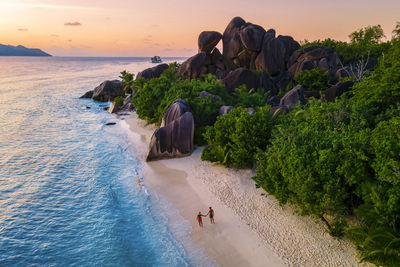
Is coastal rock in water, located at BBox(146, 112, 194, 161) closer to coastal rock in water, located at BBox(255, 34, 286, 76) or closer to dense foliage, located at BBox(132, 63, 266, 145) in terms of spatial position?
dense foliage, located at BBox(132, 63, 266, 145)

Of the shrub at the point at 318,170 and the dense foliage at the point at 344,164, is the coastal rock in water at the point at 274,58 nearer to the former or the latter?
the dense foliage at the point at 344,164

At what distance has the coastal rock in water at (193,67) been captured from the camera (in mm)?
53719

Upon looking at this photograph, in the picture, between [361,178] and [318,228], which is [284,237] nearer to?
[318,228]

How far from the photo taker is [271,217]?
49.6ft

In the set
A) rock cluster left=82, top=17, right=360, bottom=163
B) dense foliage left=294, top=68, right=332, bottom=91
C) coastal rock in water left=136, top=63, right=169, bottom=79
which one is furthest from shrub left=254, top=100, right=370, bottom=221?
coastal rock in water left=136, top=63, right=169, bottom=79

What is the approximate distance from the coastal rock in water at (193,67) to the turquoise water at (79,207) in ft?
74.5

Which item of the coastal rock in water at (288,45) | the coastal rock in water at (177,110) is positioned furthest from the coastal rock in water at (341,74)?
the coastal rock in water at (177,110)

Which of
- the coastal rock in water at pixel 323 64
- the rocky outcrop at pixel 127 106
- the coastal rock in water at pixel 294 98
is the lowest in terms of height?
the rocky outcrop at pixel 127 106

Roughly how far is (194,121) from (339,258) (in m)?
18.2

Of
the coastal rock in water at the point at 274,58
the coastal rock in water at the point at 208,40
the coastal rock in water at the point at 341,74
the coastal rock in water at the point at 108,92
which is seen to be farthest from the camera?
the coastal rock in water at the point at 108,92

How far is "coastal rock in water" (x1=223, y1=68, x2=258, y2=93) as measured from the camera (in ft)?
141

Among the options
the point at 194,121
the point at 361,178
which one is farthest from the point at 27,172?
the point at 361,178

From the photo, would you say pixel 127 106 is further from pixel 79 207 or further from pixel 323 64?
pixel 323 64

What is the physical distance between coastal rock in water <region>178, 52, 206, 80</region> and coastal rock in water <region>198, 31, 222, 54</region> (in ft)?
13.8
